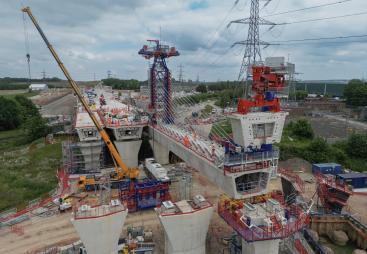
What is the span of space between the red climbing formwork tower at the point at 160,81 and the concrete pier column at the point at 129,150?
516 centimetres

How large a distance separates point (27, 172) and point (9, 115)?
5339 centimetres

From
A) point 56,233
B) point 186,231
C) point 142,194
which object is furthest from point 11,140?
point 186,231

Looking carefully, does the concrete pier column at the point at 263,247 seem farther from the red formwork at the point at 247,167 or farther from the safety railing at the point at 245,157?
the safety railing at the point at 245,157

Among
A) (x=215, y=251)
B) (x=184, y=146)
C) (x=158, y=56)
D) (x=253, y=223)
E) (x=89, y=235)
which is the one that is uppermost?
(x=158, y=56)

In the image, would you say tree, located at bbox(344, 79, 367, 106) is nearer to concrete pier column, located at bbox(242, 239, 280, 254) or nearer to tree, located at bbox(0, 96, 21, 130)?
concrete pier column, located at bbox(242, 239, 280, 254)

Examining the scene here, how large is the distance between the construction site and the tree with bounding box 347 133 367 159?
16.0 meters

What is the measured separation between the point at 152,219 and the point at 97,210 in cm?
791

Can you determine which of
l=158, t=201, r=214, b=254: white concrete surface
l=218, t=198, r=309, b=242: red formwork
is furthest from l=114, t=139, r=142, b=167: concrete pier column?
l=218, t=198, r=309, b=242: red formwork

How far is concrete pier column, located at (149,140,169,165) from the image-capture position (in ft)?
159

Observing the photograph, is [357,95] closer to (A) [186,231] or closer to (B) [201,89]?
(B) [201,89]

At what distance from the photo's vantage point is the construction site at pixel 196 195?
938 inches

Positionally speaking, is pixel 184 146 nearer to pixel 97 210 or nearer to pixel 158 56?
pixel 97 210

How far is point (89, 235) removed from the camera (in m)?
24.1

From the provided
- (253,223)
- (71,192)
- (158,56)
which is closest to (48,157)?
(71,192)
